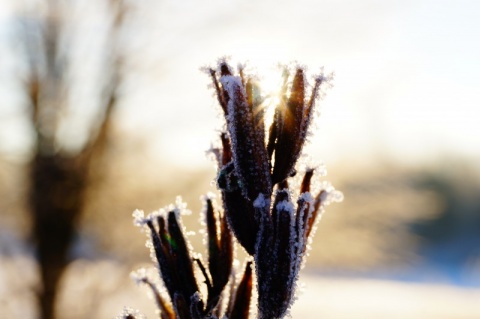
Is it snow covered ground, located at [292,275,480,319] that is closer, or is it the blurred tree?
the blurred tree

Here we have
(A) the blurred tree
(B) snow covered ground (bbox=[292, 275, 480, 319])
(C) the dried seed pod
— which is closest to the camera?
(C) the dried seed pod

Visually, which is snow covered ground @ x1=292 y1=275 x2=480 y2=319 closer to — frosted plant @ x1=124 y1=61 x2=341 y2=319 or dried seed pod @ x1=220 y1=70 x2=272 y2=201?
frosted plant @ x1=124 y1=61 x2=341 y2=319

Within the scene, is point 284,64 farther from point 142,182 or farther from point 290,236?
point 142,182

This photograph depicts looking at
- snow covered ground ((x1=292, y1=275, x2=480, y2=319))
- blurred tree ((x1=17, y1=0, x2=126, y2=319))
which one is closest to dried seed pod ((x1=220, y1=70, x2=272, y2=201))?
blurred tree ((x1=17, y1=0, x2=126, y2=319))

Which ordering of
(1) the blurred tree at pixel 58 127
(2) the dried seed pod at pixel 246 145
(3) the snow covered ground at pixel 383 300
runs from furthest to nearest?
(3) the snow covered ground at pixel 383 300 → (1) the blurred tree at pixel 58 127 → (2) the dried seed pod at pixel 246 145

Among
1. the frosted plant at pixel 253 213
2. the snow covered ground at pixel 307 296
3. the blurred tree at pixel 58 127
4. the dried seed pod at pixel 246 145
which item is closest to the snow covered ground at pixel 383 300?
the snow covered ground at pixel 307 296

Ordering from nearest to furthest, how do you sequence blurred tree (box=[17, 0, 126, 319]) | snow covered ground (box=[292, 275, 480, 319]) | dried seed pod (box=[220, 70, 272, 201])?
dried seed pod (box=[220, 70, 272, 201]), blurred tree (box=[17, 0, 126, 319]), snow covered ground (box=[292, 275, 480, 319])

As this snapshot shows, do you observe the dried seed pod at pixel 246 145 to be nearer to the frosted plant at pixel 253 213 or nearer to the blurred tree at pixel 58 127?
the frosted plant at pixel 253 213

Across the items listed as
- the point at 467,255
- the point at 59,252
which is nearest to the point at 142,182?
the point at 59,252
